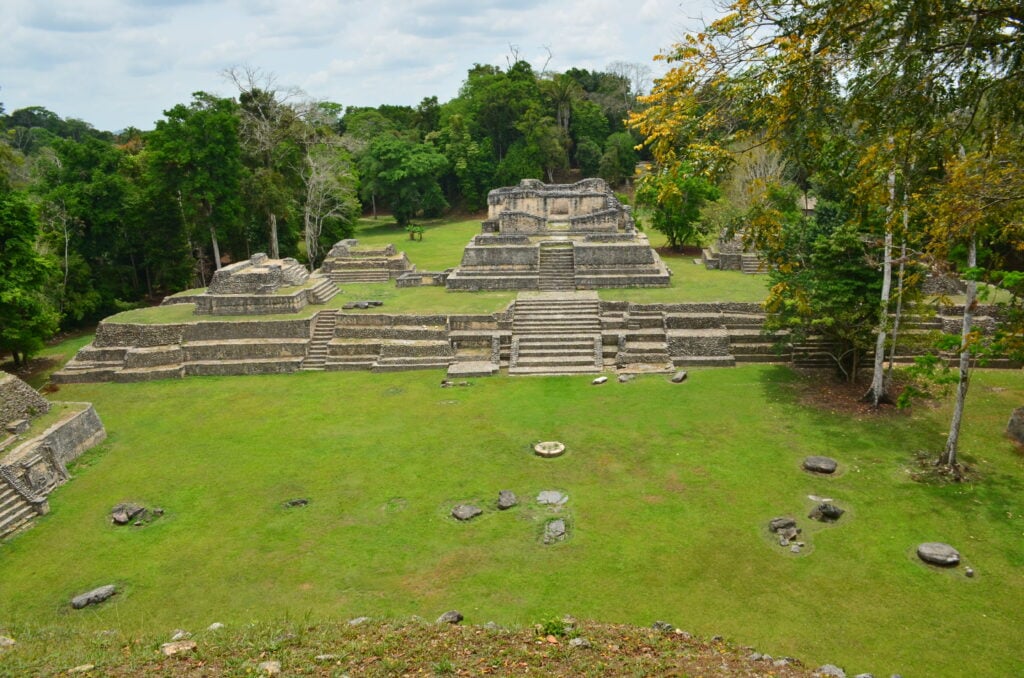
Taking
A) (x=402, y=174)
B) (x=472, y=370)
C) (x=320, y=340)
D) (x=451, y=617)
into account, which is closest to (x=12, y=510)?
(x=451, y=617)

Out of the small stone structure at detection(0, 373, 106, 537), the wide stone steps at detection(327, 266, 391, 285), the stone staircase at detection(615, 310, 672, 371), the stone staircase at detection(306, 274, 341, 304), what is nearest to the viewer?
the small stone structure at detection(0, 373, 106, 537)

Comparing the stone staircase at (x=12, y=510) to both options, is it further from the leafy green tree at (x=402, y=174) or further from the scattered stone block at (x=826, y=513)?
the leafy green tree at (x=402, y=174)

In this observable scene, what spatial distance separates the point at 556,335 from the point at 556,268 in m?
5.23

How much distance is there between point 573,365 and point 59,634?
40.6ft

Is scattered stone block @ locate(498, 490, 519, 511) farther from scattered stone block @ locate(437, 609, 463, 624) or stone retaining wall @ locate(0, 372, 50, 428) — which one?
stone retaining wall @ locate(0, 372, 50, 428)

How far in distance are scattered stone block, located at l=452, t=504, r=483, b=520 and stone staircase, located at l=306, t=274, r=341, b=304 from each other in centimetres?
1323

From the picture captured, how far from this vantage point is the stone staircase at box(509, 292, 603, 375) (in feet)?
58.7

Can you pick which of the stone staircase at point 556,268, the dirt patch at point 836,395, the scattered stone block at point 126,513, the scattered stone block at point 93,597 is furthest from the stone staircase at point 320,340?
the dirt patch at point 836,395

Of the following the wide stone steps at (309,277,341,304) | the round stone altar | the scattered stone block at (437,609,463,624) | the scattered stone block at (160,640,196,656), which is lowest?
the scattered stone block at (437,609,463,624)

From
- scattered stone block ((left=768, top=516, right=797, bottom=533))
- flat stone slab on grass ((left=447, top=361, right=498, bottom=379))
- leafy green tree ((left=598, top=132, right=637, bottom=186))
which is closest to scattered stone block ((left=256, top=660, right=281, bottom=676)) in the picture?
scattered stone block ((left=768, top=516, right=797, bottom=533))

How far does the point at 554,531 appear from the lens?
10.4 m

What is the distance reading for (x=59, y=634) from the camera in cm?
836

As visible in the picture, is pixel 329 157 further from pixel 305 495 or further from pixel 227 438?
pixel 305 495

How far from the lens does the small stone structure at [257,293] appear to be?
21.5m
